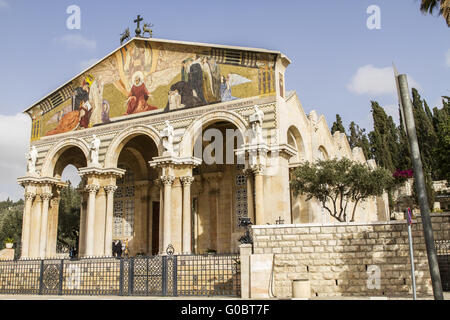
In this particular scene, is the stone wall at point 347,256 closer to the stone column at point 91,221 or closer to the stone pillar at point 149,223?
the stone column at point 91,221

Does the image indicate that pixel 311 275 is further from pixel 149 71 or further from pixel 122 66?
pixel 122 66

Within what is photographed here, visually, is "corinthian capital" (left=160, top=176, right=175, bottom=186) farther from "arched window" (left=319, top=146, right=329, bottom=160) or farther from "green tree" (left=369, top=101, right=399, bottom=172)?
"green tree" (left=369, top=101, right=399, bottom=172)

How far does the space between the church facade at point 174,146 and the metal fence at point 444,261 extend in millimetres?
7290

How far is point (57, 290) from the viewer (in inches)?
699

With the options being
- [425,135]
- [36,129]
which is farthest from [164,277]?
[425,135]

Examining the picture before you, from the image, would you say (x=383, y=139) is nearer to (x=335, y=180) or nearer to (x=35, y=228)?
(x=335, y=180)

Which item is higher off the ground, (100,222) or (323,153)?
(323,153)

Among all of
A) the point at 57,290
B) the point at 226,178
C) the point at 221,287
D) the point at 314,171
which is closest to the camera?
the point at 221,287

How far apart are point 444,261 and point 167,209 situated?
13599 millimetres

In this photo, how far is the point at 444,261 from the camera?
14.9 meters

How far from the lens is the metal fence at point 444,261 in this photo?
47.5ft

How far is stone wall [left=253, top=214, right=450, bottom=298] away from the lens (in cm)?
1415

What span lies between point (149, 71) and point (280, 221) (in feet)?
40.1
